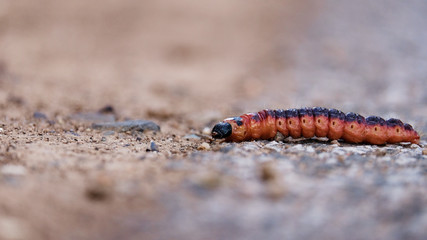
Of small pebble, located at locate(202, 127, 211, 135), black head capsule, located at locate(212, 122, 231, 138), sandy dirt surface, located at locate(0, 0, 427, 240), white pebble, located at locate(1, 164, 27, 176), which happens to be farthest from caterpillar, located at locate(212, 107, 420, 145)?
white pebble, located at locate(1, 164, 27, 176)

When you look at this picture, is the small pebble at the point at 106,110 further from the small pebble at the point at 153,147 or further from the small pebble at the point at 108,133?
the small pebble at the point at 153,147

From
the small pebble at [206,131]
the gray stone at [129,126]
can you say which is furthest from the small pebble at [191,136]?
the gray stone at [129,126]

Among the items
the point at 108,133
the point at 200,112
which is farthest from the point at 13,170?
the point at 200,112

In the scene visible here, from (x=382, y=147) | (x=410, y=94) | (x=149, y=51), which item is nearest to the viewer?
(x=382, y=147)

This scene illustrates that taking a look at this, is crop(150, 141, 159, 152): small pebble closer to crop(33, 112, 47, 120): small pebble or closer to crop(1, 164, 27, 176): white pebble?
crop(1, 164, 27, 176): white pebble

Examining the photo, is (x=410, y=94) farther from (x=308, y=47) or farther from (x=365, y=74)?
(x=308, y=47)

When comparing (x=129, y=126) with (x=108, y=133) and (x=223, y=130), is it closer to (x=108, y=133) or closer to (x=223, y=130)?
(x=108, y=133)

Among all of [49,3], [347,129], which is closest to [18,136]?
[347,129]
